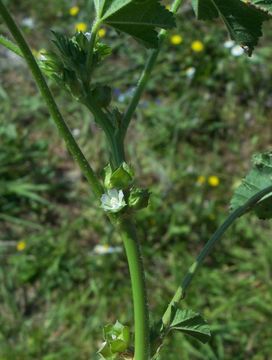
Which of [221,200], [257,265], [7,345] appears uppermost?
[221,200]

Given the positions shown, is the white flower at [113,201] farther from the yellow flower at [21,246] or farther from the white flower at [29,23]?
the white flower at [29,23]

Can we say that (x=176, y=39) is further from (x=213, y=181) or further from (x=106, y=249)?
(x=106, y=249)

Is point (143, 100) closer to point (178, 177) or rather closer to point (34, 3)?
point (178, 177)

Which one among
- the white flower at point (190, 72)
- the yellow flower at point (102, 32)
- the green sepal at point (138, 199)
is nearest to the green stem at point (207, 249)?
the green sepal at point (138, 199)

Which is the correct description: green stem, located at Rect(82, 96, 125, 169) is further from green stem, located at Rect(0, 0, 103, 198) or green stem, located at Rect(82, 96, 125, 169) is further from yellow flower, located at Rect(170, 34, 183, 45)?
yellow flower, located at Rect(170, 34, 183, 45)

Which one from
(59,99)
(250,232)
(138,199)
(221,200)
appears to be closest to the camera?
(138,199)

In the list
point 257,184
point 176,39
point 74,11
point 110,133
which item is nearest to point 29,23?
point 74,11

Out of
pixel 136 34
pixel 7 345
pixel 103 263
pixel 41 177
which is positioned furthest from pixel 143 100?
pixel 136 34
